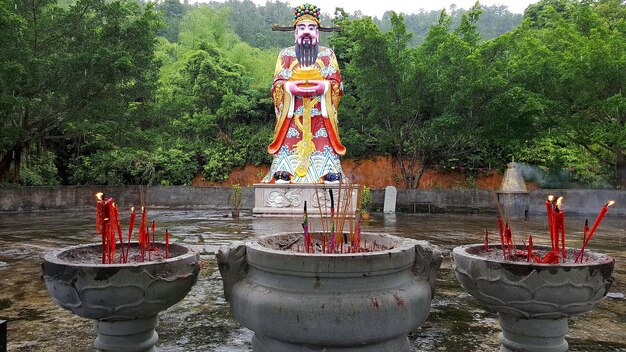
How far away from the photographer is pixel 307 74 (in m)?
12.4

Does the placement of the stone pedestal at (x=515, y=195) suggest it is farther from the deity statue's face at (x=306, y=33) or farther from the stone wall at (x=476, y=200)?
the deity statue's face at (x=306, y=33)

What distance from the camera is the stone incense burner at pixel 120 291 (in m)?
2.10

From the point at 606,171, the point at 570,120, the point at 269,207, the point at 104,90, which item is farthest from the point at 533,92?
the point at 104,90

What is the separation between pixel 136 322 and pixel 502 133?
482 inches

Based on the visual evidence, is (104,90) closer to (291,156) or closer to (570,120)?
(291,156)

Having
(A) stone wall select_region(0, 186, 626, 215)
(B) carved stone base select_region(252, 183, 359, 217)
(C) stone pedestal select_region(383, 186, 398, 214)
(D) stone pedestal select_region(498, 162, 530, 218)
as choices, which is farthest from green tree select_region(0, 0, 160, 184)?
(D) stone pedestal select_region(498, 162, 530, 218)

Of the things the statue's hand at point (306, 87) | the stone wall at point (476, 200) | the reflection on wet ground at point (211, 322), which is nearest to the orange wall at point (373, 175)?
the stone wall at point (476, 200)

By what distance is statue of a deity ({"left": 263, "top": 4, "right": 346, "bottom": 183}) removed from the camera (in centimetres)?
1214

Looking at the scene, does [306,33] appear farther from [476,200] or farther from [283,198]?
[476,200]

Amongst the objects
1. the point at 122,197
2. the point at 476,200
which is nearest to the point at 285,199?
the point at 476,200

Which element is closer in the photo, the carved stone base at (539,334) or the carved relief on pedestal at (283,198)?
the carved stone base at (539,334)

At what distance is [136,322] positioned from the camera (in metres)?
2.33

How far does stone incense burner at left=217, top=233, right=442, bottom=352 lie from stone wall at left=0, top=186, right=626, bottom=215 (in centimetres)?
1110

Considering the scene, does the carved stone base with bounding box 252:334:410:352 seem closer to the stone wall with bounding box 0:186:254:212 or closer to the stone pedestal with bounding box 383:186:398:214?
the stone pedestal with bounding box 383:186:398:214
